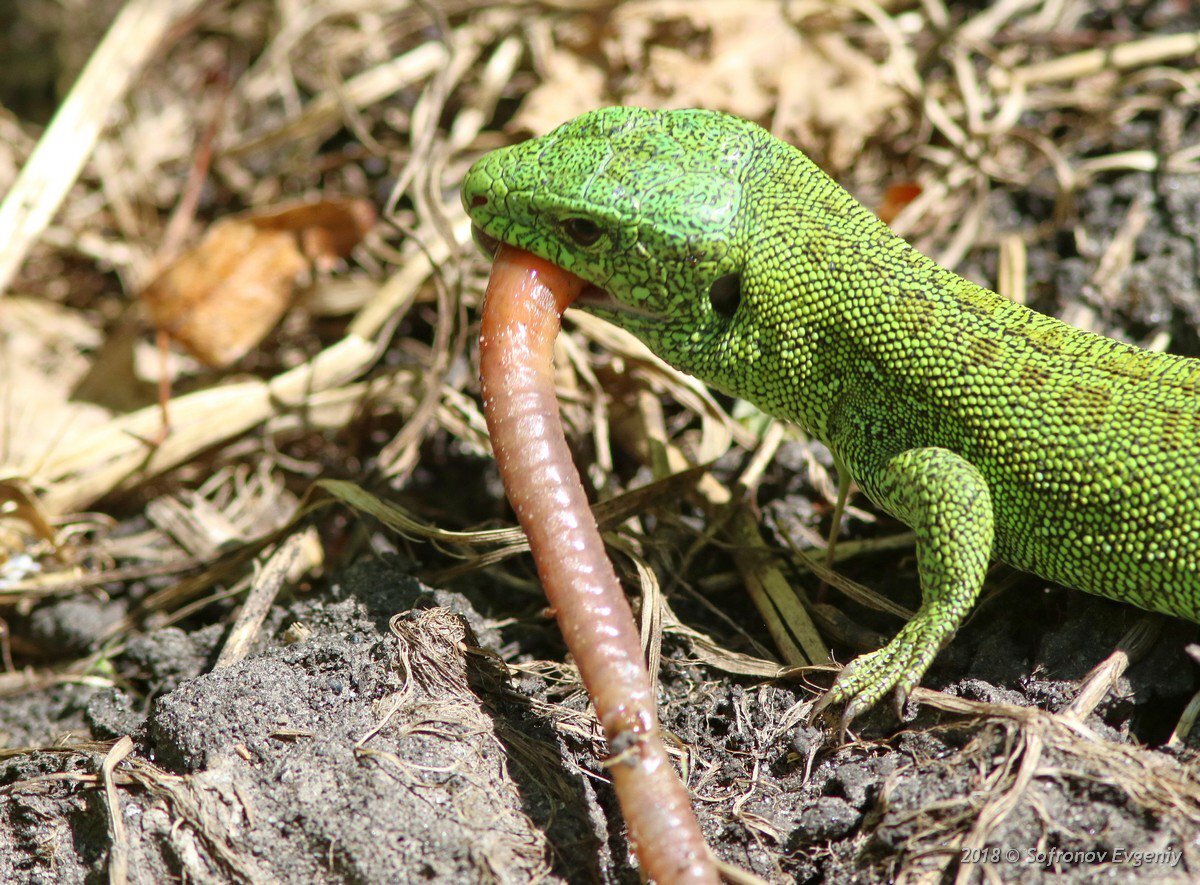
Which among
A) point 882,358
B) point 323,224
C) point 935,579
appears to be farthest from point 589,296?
point 323,224

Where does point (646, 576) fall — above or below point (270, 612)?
above

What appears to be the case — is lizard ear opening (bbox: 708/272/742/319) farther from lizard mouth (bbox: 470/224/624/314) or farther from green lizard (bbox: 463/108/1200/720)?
lizard mouth (bbox: 470/224/624/314)

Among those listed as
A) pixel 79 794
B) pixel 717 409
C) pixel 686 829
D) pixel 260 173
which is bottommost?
pixel 79 794

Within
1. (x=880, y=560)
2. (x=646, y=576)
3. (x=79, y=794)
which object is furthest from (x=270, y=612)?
(x=880, y=560)

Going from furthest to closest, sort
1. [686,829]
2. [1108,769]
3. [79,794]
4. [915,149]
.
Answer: [915,149] < [79,794] < [1108,769] < [686,829]

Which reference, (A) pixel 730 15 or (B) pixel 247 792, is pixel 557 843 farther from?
(A) pixel 730 15

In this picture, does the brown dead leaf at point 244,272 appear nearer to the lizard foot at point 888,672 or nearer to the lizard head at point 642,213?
the lizard head at point 642,213
